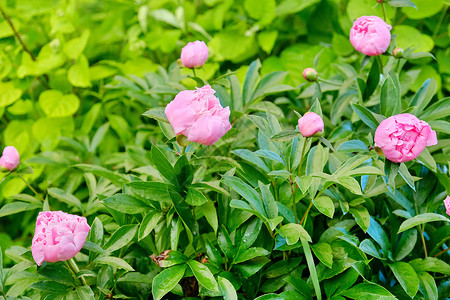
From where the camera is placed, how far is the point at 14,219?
5.12 ft

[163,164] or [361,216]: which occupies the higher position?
[163,164]

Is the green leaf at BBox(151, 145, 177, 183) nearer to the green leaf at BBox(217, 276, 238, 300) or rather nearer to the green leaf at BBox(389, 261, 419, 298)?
the green leaf at BBox(217, 276, 238, 300)

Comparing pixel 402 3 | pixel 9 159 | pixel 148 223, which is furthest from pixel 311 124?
pixel 9 159

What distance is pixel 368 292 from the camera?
0.83m

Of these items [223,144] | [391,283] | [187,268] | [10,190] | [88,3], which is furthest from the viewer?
[88,3]

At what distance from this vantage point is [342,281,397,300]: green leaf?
0.81 metres

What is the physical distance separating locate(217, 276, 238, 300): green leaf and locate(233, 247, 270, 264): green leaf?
0.18 ft

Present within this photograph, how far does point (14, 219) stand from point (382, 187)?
4.03 ft

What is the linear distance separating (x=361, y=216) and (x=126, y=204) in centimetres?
47

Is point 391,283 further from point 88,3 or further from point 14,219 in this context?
point 88,3

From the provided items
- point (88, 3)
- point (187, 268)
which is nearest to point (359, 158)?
point (187, 268)

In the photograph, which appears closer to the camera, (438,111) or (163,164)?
(163,164)

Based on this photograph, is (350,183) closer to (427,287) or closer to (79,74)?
(427,287)

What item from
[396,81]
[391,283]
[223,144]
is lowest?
[391,283]
